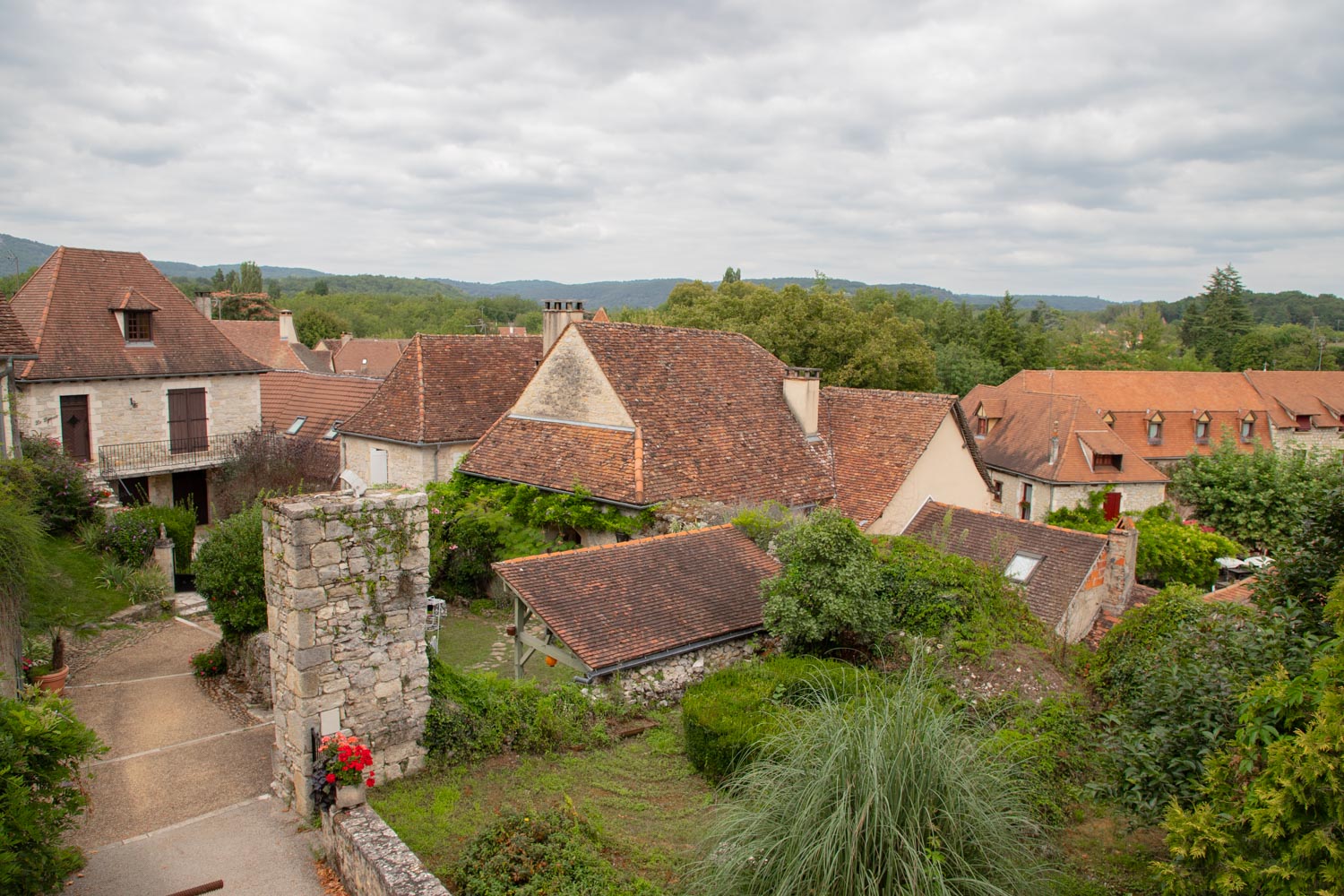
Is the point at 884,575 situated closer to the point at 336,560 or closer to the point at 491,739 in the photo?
the point at 491,739

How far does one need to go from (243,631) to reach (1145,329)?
305 feet

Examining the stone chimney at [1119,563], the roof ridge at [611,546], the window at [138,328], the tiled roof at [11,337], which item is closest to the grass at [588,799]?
the roof ridge at [611,546]

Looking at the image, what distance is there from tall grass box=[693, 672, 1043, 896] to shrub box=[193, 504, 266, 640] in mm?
7935

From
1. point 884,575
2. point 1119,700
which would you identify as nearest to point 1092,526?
point 884,575

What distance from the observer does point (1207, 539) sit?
90.8 feet

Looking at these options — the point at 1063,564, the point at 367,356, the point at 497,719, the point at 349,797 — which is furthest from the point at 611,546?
the point at 367,356

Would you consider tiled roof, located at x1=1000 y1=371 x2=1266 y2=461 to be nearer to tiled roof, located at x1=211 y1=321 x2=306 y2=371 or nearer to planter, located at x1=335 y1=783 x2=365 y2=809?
planter, located at x1=335 y1=783 x2=365 y2=809

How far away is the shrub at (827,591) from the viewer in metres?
10.7

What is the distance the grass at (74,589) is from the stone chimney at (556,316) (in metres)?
10.9

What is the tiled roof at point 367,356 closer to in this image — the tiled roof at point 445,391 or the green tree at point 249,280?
the tiled roof at point 445,391

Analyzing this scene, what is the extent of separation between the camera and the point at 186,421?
23.7 meters

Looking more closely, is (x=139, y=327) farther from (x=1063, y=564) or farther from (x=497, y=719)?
(x=1063, y=564)

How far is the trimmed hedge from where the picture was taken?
834cm

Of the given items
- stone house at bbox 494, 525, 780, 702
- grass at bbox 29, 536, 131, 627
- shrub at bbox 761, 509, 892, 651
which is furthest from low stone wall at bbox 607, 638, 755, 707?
grass at bbox 29, 536, 131, 627
